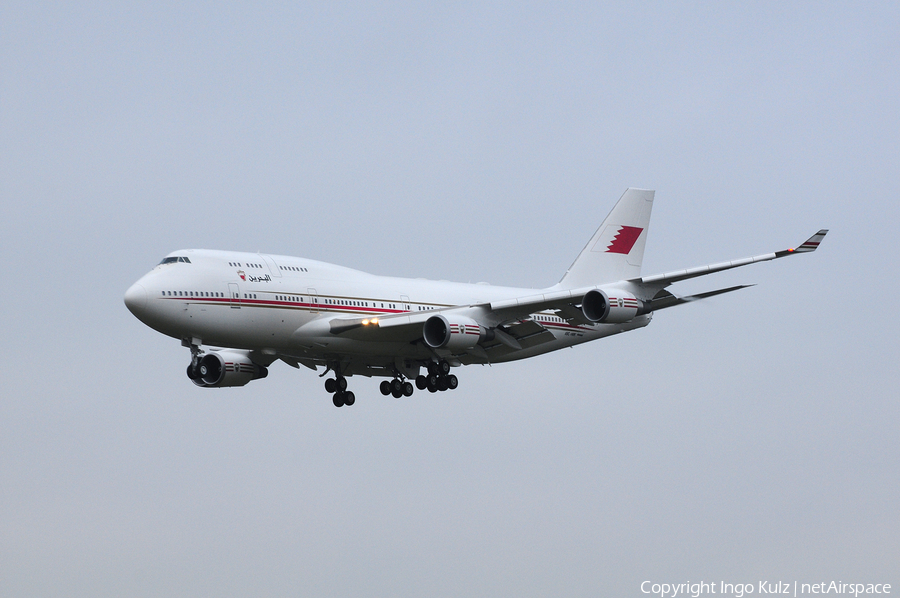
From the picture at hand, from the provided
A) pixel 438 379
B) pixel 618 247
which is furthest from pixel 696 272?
pixel 618 247

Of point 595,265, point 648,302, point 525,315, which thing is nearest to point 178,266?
point 525,315

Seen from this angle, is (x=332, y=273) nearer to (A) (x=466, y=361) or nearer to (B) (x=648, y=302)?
(A) (x=466, y=361)

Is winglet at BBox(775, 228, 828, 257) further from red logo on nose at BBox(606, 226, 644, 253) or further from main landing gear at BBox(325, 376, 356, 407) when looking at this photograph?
main landing gear at BBox(325, 376, 356, 407)

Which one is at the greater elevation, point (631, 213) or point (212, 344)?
point (631, 213)

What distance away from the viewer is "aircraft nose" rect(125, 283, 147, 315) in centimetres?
3972

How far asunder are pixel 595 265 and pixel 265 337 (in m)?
19.5

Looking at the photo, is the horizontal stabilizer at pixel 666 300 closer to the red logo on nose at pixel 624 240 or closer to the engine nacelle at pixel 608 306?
the engine nacelle at pixel 608 306

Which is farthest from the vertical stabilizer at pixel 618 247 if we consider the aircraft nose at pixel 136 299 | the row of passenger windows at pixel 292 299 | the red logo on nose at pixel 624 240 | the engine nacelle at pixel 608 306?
the aircraft nose at pixel 136 299

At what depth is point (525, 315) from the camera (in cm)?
4566

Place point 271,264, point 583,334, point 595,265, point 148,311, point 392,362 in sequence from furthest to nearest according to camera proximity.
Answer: point 595,265 < point 583,334 < point 392,362 < point 271,264 < point 148,311

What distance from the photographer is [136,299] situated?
39.7m

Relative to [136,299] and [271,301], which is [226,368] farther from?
[136,299]

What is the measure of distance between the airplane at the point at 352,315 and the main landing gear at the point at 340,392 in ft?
0.16

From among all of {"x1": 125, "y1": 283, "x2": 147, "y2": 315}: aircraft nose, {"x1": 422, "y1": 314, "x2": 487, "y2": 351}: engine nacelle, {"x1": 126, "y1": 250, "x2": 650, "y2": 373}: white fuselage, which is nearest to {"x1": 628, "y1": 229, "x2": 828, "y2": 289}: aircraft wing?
{"x1": 422, "y1": 314, "x2": 487, "y2": 351}: engine nacelle
